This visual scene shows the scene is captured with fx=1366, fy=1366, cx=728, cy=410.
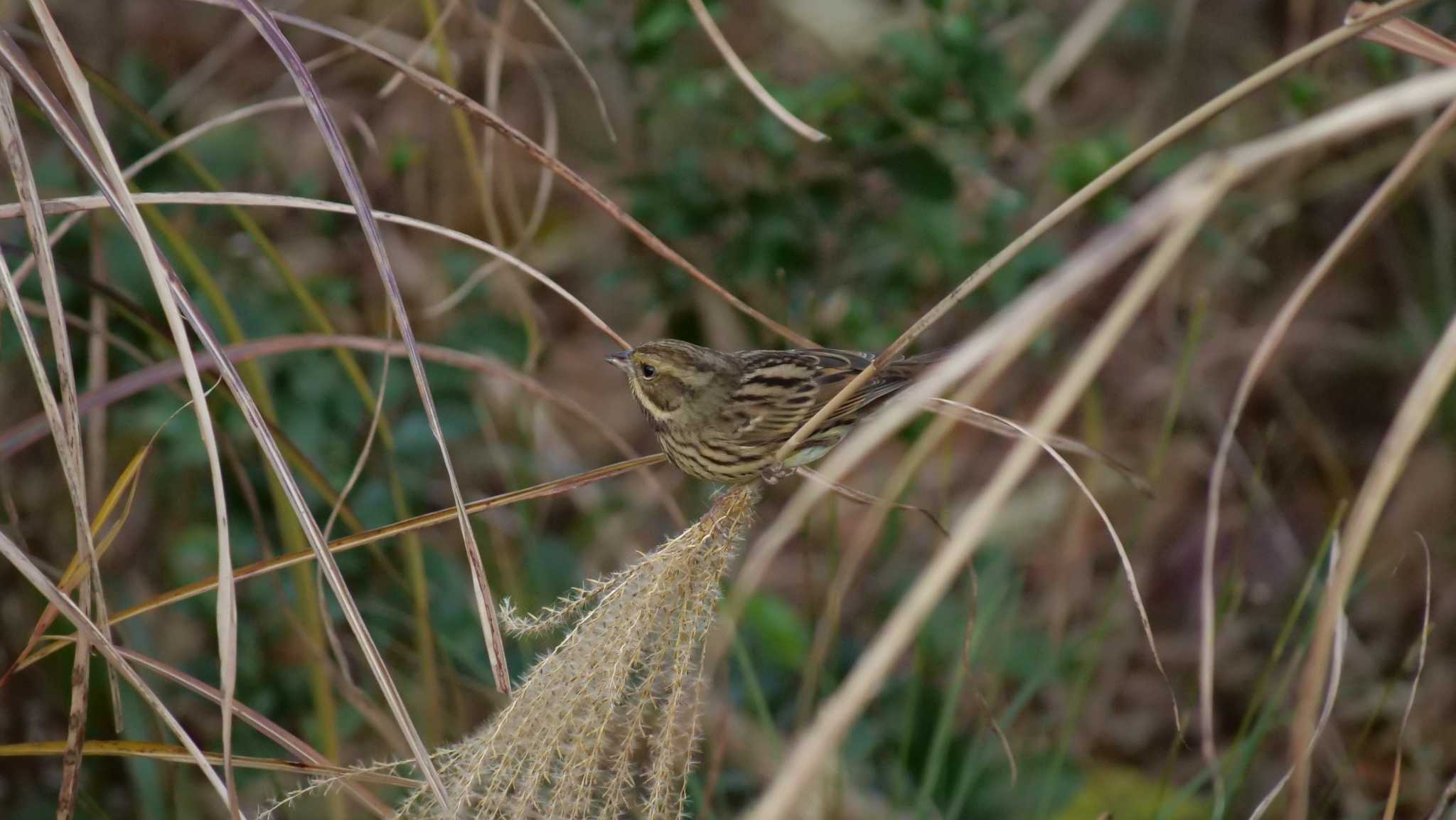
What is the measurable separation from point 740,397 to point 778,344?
2.74 ft

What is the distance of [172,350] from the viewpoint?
3.56 meters

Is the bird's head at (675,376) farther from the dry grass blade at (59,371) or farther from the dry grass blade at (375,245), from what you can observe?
the dry grass blade at (59,371)

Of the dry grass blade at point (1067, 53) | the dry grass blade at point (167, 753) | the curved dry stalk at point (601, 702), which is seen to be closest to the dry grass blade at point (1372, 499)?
the curved dry stalk at point (601, 702)

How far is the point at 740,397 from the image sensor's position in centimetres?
366

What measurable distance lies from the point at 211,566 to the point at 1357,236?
3.50 m

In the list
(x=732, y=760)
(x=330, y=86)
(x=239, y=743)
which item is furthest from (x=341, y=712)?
(x=330, y=86)

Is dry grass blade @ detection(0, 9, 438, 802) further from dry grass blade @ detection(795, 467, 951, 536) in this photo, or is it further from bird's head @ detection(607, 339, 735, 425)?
bird's head @ detection(607, 339, 735, 425)

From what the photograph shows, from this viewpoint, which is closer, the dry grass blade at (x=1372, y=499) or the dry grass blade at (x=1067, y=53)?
the dry grass blade at (x=1372, y=499)

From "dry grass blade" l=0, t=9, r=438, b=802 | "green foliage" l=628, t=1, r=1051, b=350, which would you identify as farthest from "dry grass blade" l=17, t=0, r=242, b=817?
"green foliage" l=628, t=1, r=1051, b=350

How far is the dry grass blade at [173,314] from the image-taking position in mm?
1857

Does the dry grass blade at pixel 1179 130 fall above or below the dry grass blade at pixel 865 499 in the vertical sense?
above

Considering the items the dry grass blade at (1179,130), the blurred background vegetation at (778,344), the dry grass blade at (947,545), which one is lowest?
the blurred background vegetation at (778,344)

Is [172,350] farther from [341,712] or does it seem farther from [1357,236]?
[1357,236]

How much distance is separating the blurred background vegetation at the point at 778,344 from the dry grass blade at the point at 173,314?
2.26ft
